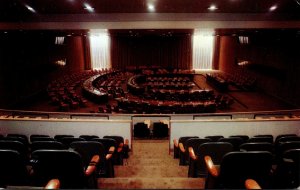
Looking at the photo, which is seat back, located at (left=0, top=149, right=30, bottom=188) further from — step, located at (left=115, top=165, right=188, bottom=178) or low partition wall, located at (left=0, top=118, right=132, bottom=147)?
low partition wall, located at (left=0, top=118, right=132, bottom=147)

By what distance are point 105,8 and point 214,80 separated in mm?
10469

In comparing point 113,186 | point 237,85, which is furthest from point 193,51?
point 113,186

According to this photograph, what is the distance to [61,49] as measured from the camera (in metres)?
19.6

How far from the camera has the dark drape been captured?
2697cm

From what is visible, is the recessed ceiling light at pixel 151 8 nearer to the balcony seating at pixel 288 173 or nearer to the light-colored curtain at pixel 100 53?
the balcony seating at pixel 288 173

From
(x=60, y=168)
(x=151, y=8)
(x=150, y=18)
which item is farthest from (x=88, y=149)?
(x=150, y=18)

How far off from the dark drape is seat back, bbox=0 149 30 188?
2436 centimetres

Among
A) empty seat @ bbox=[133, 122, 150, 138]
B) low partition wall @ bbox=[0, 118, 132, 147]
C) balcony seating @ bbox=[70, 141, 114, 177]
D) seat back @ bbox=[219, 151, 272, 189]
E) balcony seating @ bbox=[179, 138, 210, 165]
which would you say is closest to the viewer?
seat back @ bbox=[219, 151, 272, 189]

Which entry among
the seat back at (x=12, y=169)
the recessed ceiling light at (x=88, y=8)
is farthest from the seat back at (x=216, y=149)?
the recessed ceiling light at (x=88, y=8)

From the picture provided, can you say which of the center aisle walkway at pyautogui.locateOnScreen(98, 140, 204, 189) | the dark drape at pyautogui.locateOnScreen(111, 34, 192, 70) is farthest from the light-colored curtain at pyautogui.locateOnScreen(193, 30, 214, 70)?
the center aisle walkway at pyautogui.locateOnScreen(98, 140, 204, 189)

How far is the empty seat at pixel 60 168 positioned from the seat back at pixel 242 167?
1472mm

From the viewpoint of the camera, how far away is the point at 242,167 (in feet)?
8.70

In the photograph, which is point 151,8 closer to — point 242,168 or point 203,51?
point 242,168

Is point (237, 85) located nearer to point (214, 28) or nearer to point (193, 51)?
point (214, 28)
